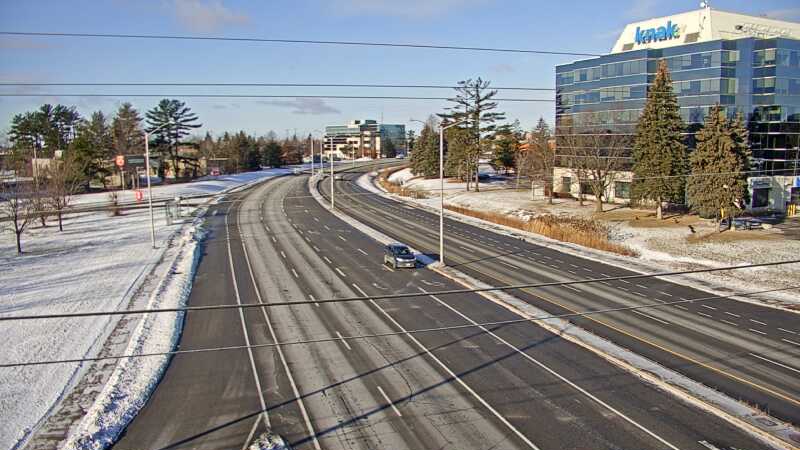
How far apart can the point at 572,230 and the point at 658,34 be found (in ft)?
112

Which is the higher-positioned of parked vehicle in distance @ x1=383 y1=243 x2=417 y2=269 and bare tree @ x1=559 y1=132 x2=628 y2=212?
bare tree @ x1=559 y1=132 x2=628 y2=212

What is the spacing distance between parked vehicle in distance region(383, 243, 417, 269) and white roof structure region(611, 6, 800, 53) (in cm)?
4693

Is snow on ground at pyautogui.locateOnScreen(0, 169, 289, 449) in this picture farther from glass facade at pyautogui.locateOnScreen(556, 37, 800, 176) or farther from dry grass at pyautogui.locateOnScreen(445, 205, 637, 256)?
glass facade at pyautogui.locateOnScreen(556, 37, 800, 176)

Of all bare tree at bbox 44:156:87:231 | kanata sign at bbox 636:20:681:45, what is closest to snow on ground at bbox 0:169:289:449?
bare tree at bbox 44:156:87:231

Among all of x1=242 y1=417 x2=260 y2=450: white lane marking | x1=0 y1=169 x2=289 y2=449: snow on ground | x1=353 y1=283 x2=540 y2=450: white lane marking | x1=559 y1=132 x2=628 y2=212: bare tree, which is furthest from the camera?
x1=559 y1=132 x2=628 y2=212: bare tree

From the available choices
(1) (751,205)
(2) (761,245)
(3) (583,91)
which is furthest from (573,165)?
(2) (761,245)

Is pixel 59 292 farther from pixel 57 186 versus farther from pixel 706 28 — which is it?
pixel 706 28

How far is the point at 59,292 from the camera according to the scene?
31.4 meters

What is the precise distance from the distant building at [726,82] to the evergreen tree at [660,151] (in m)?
6.33

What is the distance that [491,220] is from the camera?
5966cm

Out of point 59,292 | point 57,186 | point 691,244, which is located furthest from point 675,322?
point 57,186

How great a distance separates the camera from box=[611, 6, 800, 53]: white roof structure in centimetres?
6419

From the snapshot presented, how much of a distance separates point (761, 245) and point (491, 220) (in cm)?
2401

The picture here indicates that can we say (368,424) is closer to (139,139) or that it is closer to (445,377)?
(445,377)
